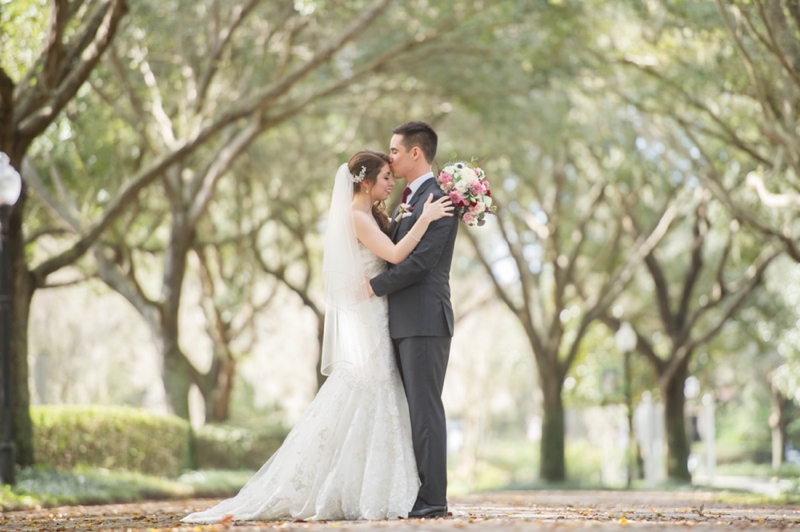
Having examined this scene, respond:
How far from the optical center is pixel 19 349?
38.3 ft

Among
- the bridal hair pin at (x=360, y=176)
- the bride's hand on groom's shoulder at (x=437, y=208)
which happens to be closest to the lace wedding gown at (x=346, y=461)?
the bride's hand on groom's shoulder at (x=437, y=208)

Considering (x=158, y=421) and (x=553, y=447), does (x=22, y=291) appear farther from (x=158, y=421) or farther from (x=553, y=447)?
(x=553, y=447)

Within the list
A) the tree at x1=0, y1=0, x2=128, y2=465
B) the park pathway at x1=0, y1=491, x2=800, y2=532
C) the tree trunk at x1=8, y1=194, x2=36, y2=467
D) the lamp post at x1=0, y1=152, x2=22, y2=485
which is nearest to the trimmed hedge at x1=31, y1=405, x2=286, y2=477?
the tree trunk at x1=8, y1=194, x2=36, y2=467

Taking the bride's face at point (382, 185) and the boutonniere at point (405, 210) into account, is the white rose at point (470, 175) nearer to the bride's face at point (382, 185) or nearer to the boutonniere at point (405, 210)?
the boutonniere at point (405, 210)

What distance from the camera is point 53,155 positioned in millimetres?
15141

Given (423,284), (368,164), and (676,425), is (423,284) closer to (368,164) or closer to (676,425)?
(368,164)

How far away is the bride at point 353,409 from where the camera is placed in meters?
6.02

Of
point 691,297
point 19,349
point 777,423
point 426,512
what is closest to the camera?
point 426,512

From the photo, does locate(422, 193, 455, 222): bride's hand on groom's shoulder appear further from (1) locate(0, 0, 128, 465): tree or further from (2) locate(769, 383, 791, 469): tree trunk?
(2) locate(769, 383, 791, 469): tree trunk

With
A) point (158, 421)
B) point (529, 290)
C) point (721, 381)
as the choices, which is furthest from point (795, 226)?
point (721, 381)

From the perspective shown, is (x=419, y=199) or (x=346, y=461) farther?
(x=419, y=199)

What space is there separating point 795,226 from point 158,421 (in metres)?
14.8

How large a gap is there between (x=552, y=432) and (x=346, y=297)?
1487 centimetres

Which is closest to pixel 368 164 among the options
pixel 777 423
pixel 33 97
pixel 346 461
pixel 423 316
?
pixel 423 316
